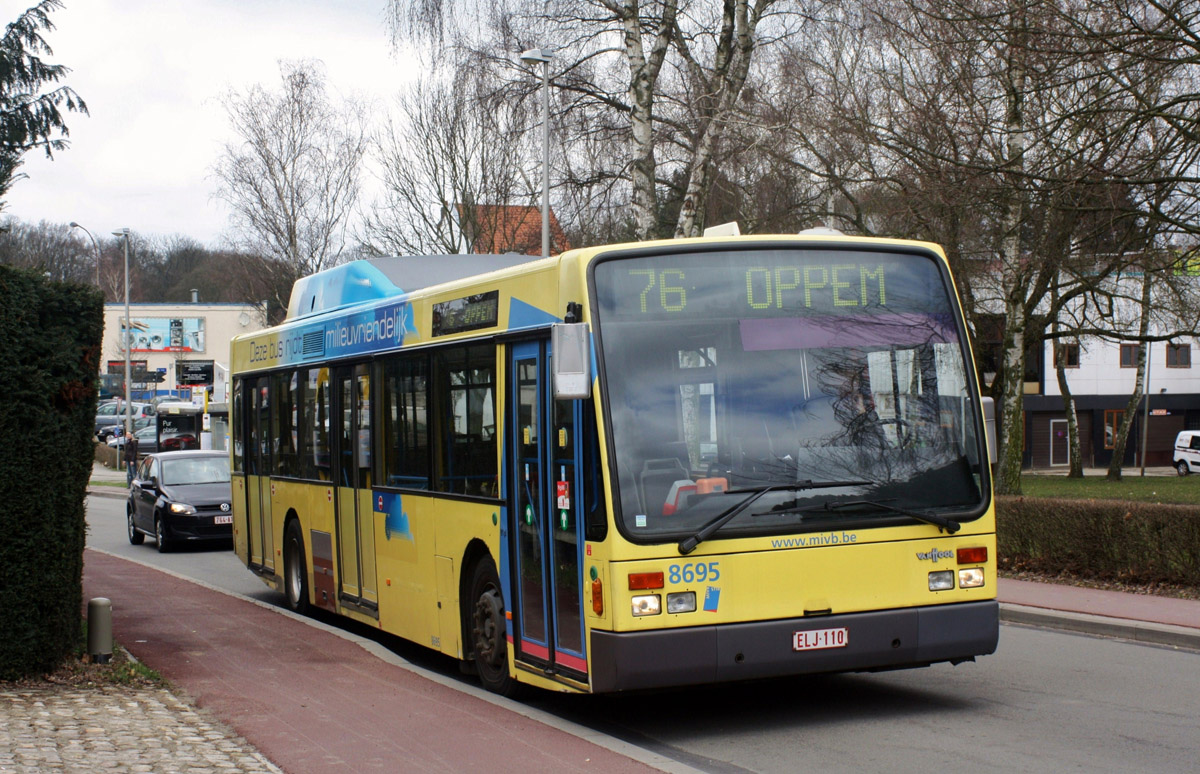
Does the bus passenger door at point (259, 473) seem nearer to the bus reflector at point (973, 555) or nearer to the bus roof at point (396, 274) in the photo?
the bus roof at point (396, 274)

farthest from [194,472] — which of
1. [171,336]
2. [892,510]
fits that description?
[171,336]

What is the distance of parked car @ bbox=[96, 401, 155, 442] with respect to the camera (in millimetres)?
75938

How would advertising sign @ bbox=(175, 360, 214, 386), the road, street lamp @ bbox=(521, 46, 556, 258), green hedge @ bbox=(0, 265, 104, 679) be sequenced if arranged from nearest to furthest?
the road, green hedge @ bbox=(0, 265, 104, 679), street lamp @ bbox=(521, 46, 556, 258), advertising sign @ bbox=(175, 360, 214, 386)

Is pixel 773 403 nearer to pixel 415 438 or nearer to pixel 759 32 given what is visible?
pixel 415 438

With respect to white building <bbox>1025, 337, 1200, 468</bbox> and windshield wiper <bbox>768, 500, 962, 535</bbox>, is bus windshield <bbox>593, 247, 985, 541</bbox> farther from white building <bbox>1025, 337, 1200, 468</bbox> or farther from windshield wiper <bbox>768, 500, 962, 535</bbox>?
white building <bbox>1025, 337, 1200, 468</bbox>

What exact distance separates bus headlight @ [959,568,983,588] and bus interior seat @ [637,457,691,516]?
6.05 feet

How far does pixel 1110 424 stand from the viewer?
65.5 metres

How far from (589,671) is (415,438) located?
3556 millimetres

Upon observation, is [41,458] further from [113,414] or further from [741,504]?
[113,414]

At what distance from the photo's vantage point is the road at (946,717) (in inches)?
270

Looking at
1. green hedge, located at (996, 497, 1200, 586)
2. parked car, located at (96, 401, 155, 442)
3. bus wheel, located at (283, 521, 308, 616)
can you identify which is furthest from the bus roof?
parked car, located at (96, 401, 155, 442)

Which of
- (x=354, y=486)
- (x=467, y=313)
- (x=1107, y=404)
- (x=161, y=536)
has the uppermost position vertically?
(x=467, y=313)

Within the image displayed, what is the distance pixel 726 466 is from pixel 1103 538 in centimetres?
827

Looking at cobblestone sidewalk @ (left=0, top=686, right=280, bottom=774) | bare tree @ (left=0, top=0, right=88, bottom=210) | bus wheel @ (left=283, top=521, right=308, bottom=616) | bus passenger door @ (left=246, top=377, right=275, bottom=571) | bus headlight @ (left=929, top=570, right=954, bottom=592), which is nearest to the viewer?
cobblestone sidewalk @ (left=0, top=686, right=280, bottom=774)
